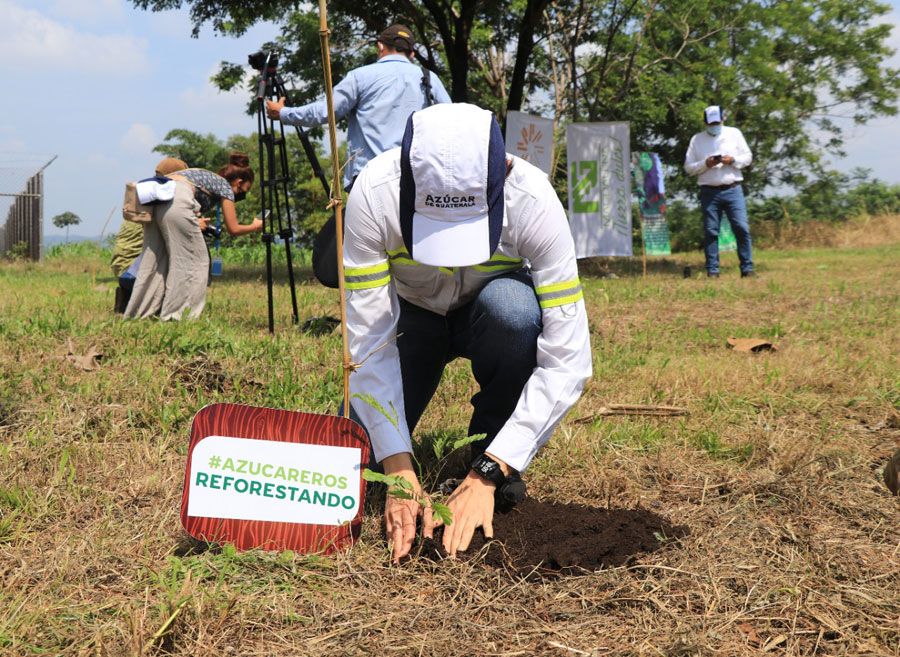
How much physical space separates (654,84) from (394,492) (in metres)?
17.7

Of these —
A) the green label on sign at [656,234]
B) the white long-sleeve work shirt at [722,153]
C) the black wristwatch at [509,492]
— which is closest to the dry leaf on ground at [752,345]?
the black wristwatch at [509,492]

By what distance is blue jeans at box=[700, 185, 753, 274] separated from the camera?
8.76 metres

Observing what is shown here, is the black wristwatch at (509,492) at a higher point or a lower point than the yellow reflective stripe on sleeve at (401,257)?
lower

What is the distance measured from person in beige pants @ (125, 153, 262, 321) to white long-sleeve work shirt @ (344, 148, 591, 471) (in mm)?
3369

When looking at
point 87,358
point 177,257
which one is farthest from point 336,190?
point 177,257

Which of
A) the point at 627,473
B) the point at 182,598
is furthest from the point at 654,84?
the point at 182,598

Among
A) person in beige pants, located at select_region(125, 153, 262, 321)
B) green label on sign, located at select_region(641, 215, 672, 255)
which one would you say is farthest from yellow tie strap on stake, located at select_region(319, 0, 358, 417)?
green label on sign, located at select_region(641, 215, 672, 255)

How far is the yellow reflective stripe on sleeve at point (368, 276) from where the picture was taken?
2191 mm

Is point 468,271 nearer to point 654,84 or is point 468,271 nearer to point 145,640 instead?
→ point 145,640

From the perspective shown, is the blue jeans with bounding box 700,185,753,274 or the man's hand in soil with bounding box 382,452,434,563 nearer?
the man's hand in soil with bounding box 382,452,434,563

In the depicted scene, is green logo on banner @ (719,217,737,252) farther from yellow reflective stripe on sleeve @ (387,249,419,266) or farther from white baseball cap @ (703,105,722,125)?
yellow reflective stripe on sleeve @ (387,249,419,266)

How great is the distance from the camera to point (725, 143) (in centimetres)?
877

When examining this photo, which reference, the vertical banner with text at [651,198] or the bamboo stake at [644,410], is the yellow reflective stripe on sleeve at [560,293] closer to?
the bamboo stake at [644,410]

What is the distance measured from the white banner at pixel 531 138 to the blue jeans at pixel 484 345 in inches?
299
